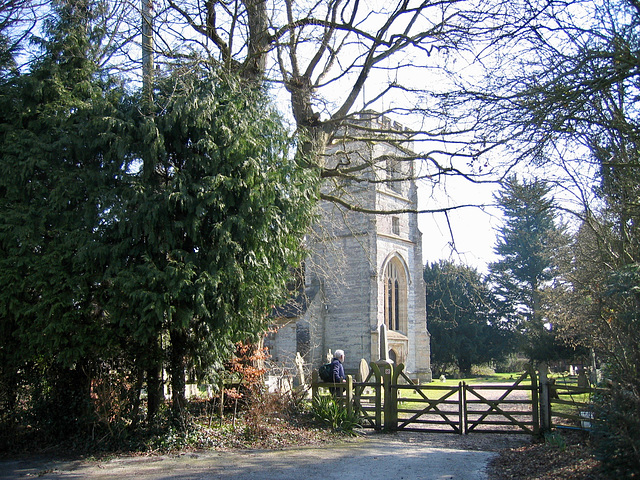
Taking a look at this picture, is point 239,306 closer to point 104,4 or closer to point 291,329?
point 104,4

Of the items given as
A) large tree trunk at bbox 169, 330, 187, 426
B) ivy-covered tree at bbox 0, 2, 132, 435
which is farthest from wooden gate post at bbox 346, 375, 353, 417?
ivy-covered tree at bbox 0, 2, 132, 435

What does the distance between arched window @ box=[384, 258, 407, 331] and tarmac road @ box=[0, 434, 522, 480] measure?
24.5 m

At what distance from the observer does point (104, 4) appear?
36.1ft

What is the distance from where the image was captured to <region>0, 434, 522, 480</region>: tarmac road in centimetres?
741

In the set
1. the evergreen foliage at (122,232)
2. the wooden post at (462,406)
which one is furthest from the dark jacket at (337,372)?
the evergreen foliage at (122,232)

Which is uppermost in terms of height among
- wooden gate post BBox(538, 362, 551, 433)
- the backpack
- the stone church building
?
the stone church building

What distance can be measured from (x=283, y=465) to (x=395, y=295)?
27.3m

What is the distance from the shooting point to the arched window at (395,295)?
3403 cm

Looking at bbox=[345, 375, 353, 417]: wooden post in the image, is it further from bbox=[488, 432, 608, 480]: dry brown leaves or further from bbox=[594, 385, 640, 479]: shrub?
bbox=[594, 385, 640, 479]: shrub

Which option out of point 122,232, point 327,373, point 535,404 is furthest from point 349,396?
point 122,232

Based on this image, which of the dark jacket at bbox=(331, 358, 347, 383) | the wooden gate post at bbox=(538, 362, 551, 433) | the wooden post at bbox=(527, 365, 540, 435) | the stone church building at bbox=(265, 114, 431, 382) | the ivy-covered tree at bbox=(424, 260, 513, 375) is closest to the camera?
the wooden gate post at bbox=(538, 362, 551, 433)

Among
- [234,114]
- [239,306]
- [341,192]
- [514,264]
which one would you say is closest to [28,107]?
[234,114]

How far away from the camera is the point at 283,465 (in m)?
8.09

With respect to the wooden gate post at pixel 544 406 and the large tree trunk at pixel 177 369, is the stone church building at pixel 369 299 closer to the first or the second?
the wooden gate post at pixel 544 406
